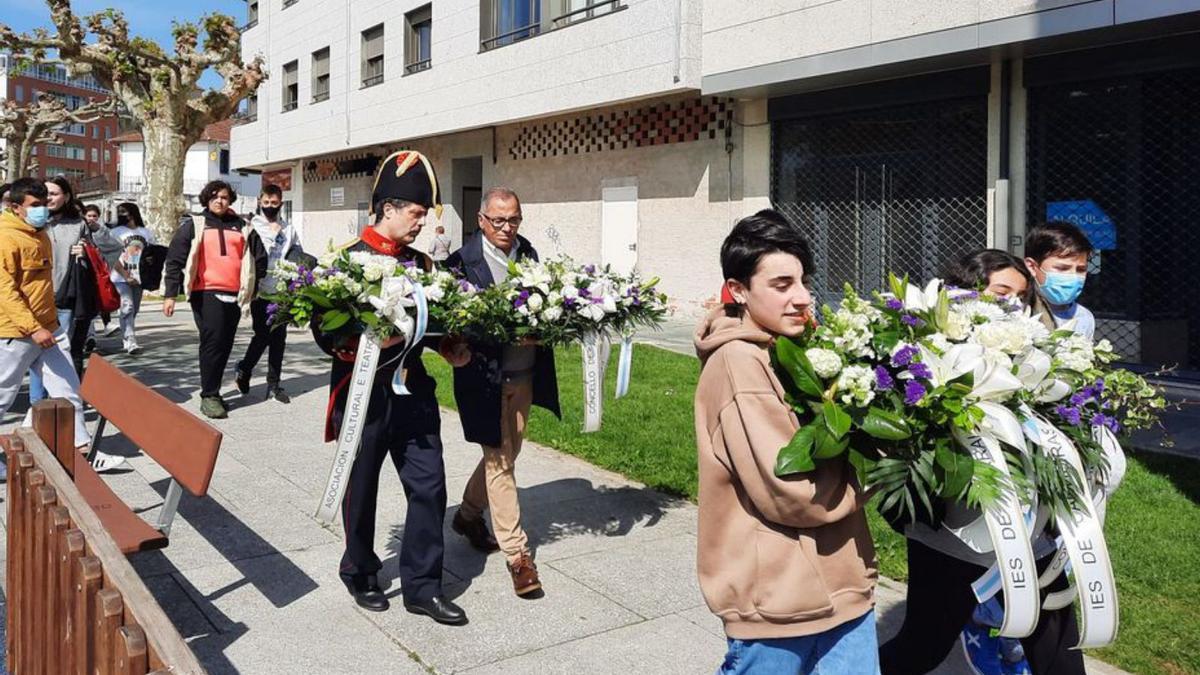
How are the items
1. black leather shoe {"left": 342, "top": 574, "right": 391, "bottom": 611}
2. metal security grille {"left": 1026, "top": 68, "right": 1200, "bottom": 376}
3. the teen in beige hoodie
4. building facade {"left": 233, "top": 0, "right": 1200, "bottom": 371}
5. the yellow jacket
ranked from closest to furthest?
1. the teen in beige hoodie
2. black leather shoe {"left": 342, "top": 574, "right": 391, "bottom": 611}
3. the yellow jacket
4. metal security grille {"left": 1026, "top": 68, "right": 1200, "bottom": 376}
5. building facade {"left": 233, "top": 0, "right": 1200, "bottom": 371}

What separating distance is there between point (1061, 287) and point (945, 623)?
1445mm

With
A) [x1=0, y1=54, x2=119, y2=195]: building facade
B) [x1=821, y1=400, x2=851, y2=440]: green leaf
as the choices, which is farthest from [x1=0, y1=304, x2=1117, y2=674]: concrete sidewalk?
[x1=0, y1=54, x2=119, y2=195]: building facade

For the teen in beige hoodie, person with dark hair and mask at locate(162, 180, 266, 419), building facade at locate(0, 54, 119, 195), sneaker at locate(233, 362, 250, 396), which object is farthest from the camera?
building facade at locate(0, 54, 119, 195)

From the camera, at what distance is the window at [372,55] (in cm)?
2420

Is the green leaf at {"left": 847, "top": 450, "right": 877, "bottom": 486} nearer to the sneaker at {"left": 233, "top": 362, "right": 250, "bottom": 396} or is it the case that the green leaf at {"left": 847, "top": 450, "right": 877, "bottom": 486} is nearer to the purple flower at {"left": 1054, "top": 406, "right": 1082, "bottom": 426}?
the purple flower at {"left": 1054, "top": 406, "right": 1082, "bottom": 426}

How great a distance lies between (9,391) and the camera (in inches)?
257

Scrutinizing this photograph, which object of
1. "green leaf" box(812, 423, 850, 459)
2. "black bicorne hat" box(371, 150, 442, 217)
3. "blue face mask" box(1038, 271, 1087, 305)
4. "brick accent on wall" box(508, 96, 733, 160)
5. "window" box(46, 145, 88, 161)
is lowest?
"green leaf" box(812, 423, 850, 459)

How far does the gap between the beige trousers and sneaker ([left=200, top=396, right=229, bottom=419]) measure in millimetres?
4526

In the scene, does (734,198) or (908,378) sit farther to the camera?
(734,198)

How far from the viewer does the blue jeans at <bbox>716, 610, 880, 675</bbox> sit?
246 cm

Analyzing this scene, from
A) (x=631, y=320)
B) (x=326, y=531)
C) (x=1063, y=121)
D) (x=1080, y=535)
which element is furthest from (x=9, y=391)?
(x=1063, y=121)

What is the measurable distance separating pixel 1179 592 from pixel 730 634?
3013 millimetres

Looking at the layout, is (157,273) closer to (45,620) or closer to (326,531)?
(326,531)

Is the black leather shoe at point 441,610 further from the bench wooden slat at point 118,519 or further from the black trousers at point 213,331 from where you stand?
the black trousers at point 213,331
